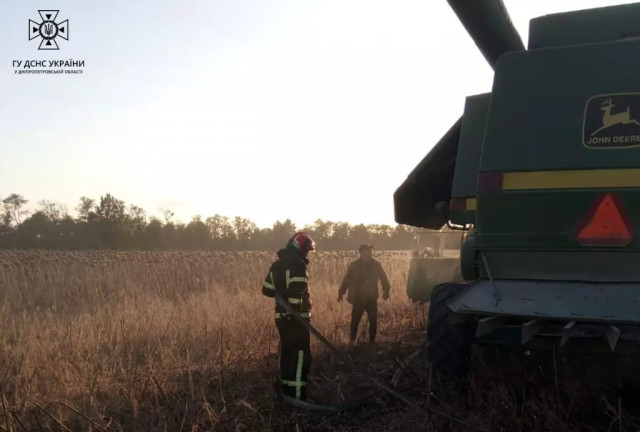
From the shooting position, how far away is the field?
399 cm

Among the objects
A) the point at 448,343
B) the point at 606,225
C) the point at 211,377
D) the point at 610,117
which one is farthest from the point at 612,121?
the point at 211,377

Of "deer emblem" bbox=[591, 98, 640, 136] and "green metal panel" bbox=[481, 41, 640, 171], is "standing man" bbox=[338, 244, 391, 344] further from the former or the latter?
"deer emblem" bbox=[591, 98, 640, 136]

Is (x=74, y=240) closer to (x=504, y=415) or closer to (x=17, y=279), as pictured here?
(x=17, y=279)

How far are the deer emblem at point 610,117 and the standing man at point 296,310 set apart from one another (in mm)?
3021

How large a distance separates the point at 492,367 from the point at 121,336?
16.7ft

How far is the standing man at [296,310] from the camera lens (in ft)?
17.9

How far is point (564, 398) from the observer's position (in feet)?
13.1

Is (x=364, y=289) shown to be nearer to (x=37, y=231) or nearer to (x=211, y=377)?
(x=211, y=377)

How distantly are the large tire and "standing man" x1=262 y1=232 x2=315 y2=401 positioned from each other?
149 cm

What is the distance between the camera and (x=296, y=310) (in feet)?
18.0

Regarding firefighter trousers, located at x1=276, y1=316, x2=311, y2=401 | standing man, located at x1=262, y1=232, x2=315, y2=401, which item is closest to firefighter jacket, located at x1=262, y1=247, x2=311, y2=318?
standing man, located at x1=262, y1=232, x2=315, y2=401

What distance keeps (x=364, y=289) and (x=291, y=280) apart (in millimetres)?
3744

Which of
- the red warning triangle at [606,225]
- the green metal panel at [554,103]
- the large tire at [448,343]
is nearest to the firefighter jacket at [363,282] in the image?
the large tire at [448,343]

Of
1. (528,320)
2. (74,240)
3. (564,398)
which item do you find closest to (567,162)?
(528,320)
